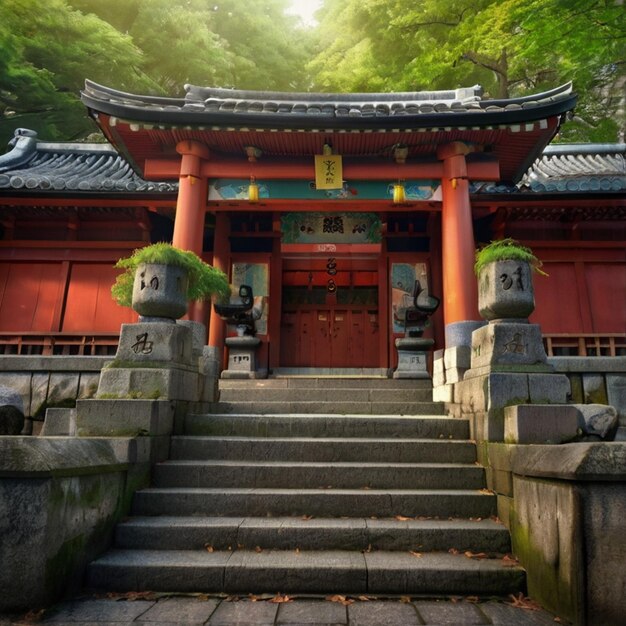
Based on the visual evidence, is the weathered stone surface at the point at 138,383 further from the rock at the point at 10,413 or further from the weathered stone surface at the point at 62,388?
the weathered stone surface at the point at 62,388

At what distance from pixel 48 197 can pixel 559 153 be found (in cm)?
1349

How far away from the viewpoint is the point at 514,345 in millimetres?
5207

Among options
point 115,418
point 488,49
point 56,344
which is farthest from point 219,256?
point 488,49

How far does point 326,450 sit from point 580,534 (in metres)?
2.73

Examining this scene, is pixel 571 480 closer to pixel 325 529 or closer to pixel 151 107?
pixel 325 529

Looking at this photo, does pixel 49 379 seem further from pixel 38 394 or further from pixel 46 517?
pixel 46 517

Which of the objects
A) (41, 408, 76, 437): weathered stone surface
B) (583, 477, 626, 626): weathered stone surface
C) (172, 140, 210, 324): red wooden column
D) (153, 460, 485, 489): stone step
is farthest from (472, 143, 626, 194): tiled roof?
(41, 408, 76, 437): weathered stone surface

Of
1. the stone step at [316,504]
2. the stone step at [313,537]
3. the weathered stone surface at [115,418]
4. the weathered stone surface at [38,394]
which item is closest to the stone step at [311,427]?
the weathered stone surface at [115,418]

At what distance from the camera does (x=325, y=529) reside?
4.08m

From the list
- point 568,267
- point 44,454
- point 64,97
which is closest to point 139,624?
point 44,454

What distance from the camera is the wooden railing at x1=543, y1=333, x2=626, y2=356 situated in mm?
8688

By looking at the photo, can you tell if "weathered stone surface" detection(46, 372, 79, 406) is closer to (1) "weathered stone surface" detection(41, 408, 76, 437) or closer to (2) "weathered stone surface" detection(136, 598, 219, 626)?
(1) "weathered stone surface" detection(41, 408, 76, 437)

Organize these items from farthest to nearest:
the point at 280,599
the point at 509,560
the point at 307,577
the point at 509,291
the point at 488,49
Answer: the point at 488,49 < the point at 509,291 < the point at 509,560 < the point at 307,577 < the point at 280,599

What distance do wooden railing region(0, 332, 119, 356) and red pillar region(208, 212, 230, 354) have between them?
2249 mm
